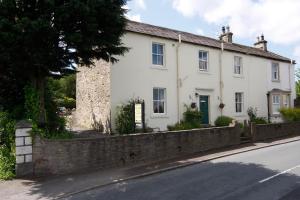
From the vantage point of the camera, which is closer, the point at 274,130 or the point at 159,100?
the point at 159,100

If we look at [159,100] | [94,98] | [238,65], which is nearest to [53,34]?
[94,98]

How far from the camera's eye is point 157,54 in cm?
2097

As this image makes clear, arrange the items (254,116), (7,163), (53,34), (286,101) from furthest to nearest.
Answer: (286,101) → (254,116) → (7,163) → (53,34)

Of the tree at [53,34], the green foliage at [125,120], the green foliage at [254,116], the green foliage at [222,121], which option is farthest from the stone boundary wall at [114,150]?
the green foliage at [254,116]

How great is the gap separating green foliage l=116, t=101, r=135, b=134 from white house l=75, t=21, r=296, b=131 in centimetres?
43

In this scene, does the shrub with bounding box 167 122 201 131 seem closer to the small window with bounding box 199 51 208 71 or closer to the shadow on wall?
the small window with bounding box 199 51 208 71

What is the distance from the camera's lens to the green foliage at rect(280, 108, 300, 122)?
28375 millimetres

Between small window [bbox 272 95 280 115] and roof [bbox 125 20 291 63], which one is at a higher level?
roof [bbox 125 20 291 63]

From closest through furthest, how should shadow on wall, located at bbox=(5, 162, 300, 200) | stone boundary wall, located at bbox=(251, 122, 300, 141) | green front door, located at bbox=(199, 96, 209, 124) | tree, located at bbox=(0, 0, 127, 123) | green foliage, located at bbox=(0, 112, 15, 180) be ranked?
shadow on wall, located at bbox=(5, 162, 300, 200)
tree, located at bbox=(0, 0, 127, 123)
green foliage, located at bbox=(0, 112, 15, 180)
stone boundary wall, located at bbox=(251, 122, 300, 141)
green front door, located at bbox=(199, 96, 209, 124)

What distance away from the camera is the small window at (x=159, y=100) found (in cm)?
2070

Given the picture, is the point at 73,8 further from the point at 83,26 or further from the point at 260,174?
the point at 260,174

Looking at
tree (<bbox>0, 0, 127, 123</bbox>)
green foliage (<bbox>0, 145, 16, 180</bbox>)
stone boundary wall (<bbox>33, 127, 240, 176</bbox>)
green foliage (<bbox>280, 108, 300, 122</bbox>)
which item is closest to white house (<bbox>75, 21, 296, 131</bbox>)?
green foliage (<bbox>280, 108, 300, 122</bbox>)

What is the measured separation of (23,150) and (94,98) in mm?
8634

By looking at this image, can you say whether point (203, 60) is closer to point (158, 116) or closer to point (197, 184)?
point (158, 116)
